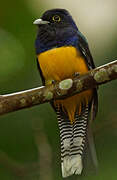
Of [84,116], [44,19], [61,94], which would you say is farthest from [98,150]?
[44,19]

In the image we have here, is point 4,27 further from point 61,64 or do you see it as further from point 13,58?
point 61,64

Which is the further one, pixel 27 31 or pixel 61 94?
pixel 27 31

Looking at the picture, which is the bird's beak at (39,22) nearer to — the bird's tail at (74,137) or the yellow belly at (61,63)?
the yellow belly at (61,63)

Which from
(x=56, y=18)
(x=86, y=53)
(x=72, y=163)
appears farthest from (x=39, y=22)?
(x=72, y=163)

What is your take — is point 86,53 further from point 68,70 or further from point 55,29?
point 55,29

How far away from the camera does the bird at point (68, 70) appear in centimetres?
338

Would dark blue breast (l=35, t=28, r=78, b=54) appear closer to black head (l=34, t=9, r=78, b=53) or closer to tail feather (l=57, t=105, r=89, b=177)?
black head (l=34, t=9, r=78, b=53)

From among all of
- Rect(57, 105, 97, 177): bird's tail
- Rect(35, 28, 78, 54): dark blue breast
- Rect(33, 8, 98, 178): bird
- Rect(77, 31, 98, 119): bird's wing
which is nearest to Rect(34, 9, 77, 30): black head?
Rect(33, 8, 98, 178): bird

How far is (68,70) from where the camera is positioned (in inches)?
132

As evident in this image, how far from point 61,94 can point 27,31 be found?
888 millimetres

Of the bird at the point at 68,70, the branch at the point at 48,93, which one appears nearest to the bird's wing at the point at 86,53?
the bird at the point at 68,70

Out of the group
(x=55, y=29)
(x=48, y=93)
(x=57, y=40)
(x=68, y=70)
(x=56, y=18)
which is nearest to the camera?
(x=48, y=93)

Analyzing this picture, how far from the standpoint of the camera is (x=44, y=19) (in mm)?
3744

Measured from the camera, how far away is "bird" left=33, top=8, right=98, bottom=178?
3.38 metres
